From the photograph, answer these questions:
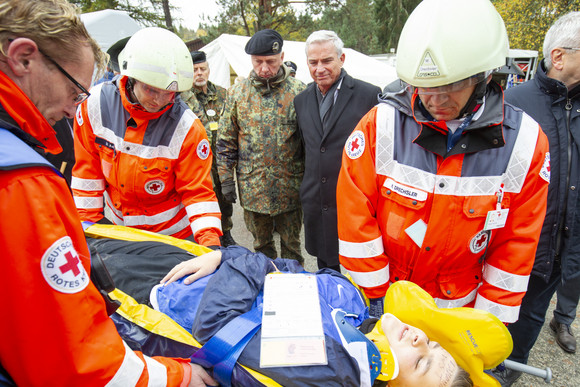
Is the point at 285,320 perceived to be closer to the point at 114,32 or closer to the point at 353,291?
the point at 353,291

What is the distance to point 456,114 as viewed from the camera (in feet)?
5.14

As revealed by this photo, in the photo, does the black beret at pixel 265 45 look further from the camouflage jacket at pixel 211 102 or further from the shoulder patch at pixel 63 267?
the shoulder patch at pixel 63 267

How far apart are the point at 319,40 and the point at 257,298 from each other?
216cm

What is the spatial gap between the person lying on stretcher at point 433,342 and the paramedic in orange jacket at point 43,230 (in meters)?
1.15

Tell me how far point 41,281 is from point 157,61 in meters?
1.46

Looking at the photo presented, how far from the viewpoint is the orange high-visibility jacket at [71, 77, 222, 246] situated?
7.07 ft

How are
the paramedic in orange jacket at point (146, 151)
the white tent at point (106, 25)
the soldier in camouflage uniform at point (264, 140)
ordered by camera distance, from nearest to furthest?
1. the paramedic in orange jacket at point (146, 151)
2. the soldier in camouflage uniform at point (264, 140)
3. the white tent at point (106, 25)

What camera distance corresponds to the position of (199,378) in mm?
1373

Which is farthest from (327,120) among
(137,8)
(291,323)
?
(137,8)

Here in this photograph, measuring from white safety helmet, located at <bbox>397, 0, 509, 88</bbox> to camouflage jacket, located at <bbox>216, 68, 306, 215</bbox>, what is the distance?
1.82 m

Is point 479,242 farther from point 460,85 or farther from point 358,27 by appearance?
point 358,27

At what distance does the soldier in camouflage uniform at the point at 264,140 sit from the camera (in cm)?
317

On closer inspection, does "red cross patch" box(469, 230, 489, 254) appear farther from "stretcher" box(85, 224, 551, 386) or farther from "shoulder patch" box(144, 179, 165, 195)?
"shoulder patch" box(144, 179, 165, 195)

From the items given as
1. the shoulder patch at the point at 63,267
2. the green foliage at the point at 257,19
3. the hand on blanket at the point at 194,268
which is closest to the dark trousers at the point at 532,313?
the hand on blanket at the point at 194,268
